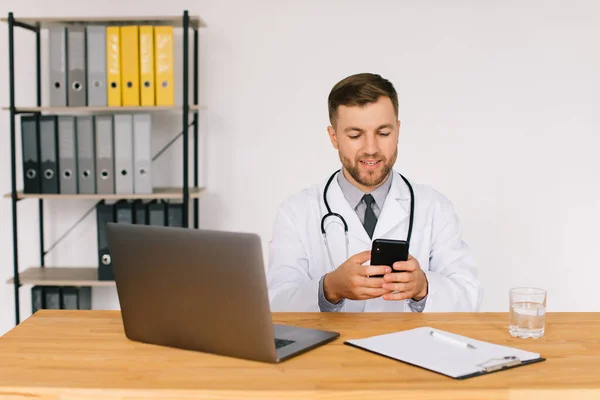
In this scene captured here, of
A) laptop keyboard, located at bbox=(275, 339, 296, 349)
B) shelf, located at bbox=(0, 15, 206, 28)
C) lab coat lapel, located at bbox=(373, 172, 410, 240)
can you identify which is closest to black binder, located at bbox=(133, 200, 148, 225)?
shelf, located at bbox=(0, 15, 206, 28)

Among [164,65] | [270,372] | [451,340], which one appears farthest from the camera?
[164,65]

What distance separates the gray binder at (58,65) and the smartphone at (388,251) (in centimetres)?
205

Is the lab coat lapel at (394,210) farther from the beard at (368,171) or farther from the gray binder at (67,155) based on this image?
the gray binder at (67,155)

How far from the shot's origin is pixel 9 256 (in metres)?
3.52

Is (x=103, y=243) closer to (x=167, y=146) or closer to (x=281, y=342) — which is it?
(x=167, y=146)

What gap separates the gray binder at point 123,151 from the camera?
123 inches

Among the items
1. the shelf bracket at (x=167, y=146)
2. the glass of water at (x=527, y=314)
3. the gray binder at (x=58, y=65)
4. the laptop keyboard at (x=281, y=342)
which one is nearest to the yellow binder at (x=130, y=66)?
the gray binder at (x=58, y=65)

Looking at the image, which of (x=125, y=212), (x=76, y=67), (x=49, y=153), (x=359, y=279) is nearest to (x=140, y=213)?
(x=125, y=212)

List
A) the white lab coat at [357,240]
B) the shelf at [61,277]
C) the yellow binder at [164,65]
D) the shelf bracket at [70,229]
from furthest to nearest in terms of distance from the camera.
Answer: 1. the shelf bracket at [70,229]
2. the shelf at [61,277]
3. the yellow binder at [164,65]
4. the white lab coat at [357,240]

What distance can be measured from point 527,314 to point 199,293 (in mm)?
656

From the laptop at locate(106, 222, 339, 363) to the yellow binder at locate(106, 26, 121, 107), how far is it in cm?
183

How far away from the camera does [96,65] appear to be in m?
3.10

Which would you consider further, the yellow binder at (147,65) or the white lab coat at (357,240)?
the yellow binder at (147,65)

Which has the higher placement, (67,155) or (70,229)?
(67,155)
